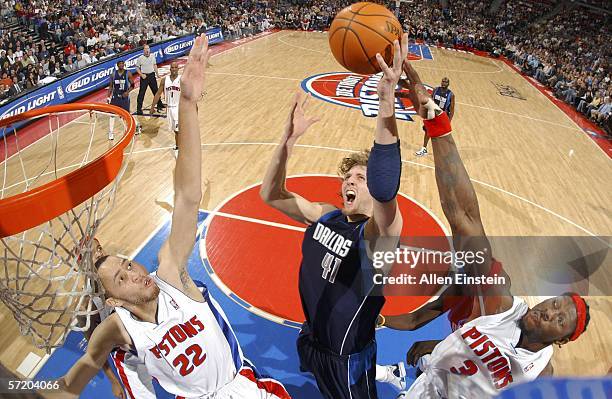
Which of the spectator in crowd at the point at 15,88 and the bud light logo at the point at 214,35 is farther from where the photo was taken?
the bud light logo at the point at 214,35

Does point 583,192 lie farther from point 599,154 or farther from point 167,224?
point 167,224

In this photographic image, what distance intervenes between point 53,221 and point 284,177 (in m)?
3.11

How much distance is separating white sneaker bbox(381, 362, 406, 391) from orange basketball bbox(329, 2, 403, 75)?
2.70 meters

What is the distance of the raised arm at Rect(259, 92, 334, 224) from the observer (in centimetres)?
276

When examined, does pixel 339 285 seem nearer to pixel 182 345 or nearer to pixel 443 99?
pixel 182 345

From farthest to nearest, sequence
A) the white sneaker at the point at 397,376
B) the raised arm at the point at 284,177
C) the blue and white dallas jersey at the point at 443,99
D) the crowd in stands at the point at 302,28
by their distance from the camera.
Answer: the crowd in stands at the point at 302,28 → the blue and white dallas jersey at the point at 443,99 → the white sneaker at the point at 397,376 → the raised arm at the point at 284,177

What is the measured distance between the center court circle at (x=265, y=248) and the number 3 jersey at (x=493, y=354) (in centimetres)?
211

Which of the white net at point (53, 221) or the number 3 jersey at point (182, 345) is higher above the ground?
the number 3 jersey at point (182, 345)

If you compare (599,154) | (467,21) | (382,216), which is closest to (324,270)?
(382,216)

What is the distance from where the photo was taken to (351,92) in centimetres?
1345

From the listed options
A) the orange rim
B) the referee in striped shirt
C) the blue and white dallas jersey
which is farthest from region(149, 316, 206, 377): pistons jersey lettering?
the referee in striped shirt

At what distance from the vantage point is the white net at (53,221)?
3662mm

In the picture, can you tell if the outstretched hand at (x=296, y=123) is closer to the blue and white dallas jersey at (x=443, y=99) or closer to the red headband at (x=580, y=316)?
the red headband at (x=580, y=316)

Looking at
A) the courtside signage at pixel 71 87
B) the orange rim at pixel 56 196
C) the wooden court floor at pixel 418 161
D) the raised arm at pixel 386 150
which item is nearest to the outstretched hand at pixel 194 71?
the orange rim at pixel 56 196
